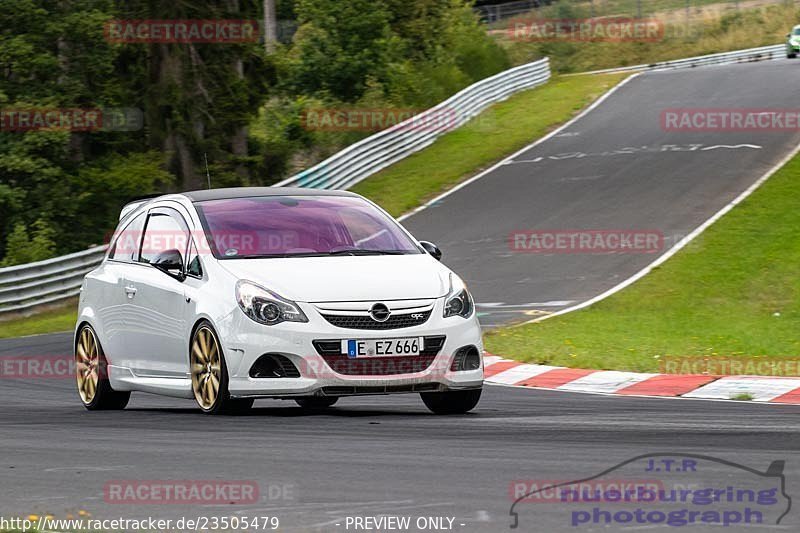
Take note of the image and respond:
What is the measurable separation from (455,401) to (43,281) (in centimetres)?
1792

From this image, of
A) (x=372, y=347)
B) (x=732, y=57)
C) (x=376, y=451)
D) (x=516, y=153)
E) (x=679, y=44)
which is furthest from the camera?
(x=679, y=44)

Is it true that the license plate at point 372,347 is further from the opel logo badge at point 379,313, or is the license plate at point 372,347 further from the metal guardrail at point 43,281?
the metal guardrail at point 43,281

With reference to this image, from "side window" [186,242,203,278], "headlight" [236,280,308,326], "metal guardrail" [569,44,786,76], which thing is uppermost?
"side window" [186,242,203,278]

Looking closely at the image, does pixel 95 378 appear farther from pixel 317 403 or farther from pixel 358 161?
pixel 358 161

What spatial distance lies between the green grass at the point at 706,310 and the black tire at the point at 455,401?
3.63m

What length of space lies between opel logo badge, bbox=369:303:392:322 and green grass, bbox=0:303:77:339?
14.3m

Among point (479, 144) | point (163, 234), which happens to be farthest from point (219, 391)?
point (479, 144)

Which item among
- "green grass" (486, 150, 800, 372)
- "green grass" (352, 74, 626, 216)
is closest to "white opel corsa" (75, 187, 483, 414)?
"green grass" (486, 150, 800, 372)

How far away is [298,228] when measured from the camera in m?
10.1

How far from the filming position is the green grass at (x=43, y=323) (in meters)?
23.4

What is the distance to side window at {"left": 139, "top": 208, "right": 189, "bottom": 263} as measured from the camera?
1032 centimetres

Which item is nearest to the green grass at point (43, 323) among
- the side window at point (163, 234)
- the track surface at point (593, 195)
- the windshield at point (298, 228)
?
the track surface at point (593, 195)

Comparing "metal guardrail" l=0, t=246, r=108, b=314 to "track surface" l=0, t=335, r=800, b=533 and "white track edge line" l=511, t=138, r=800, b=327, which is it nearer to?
"white track edge line" l=511, t=138, r=800, b=327

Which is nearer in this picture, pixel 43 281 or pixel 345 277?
pixel 345 277
